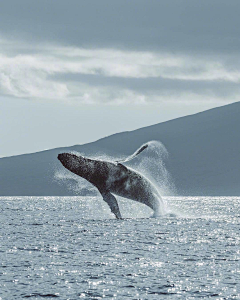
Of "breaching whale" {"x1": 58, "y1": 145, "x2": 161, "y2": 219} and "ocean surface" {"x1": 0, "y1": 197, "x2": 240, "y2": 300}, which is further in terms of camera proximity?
"breaching whale" {"x1": 58, "y1": 145, "x2": 161, "y2": 219}

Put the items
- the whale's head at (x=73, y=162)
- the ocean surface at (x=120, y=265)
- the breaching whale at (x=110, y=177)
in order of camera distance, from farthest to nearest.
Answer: the breaching whale at (x=110, y=177)
the whale's head at (x=73, y=162)
the ocean surface at (x=120, y=265)

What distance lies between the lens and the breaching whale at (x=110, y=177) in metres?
43.4

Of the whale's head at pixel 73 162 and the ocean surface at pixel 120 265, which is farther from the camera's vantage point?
the whale's head at pixel 73 162

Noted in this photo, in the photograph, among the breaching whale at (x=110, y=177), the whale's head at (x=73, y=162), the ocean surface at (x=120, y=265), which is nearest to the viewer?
the ocean surface at (x=120, y=265)

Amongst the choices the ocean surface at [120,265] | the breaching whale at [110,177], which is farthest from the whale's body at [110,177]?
the ocean surface at [120,265]

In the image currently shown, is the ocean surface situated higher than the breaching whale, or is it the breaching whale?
the breaching whale

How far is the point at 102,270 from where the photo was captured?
98.2ft

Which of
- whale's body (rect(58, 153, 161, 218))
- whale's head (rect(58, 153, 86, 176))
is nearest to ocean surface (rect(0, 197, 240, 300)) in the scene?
whale's body (rect(58, 153, 161, 218))

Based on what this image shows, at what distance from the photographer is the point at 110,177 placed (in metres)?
44.3

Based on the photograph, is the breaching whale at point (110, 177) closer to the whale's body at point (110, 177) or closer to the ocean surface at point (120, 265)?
the whale's body at point (110, 177)

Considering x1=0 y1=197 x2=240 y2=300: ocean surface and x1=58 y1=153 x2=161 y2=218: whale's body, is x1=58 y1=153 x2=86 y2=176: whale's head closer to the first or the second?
x1=58 y1=153 x2=161 y2=218: whale's body

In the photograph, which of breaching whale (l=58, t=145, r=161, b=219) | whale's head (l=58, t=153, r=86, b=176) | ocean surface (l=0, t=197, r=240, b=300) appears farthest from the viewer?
breaching whale (l=58, t=145, r=161, b=219)

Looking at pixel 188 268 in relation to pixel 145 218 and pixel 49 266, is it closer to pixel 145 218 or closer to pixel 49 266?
pixel 49 266

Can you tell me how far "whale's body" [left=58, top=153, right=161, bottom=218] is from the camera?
43.4 metres
